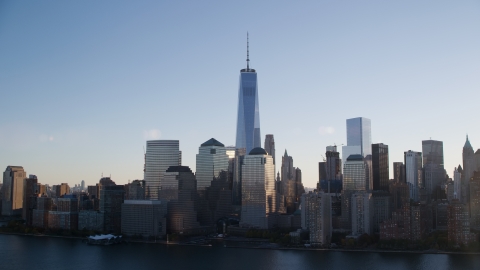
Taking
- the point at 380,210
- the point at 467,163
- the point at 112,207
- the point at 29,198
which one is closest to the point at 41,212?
the point at 29,198

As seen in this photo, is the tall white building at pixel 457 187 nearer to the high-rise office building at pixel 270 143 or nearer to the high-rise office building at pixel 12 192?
the high-rise office building at pixel 270 143

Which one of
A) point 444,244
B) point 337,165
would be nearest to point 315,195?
point 444,244

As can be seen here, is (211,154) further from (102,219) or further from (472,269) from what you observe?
(472,269)

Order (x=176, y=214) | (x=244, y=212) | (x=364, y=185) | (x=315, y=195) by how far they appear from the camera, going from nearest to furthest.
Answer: (x=315, y=195) < (x=176, y=214) < (x=244, y=212) < (x=364, y=185)

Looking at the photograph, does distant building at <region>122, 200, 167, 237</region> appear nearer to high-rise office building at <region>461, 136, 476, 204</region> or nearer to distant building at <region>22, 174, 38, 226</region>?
distant building at <region>22, 174, 38, 226</region>

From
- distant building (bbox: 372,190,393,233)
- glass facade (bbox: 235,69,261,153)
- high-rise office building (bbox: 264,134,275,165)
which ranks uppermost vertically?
glass facade (bbox: 235,69,261,153)

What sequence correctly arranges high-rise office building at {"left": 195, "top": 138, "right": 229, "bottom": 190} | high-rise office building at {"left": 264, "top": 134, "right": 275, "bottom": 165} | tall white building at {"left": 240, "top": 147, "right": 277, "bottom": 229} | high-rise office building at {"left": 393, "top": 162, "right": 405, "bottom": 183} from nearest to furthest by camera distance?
tall white building at {"left": 240, "top": 147, "right": 277, "bottom": 229} → high-rise office building at {"left": 195, "top": 138, "right": 229, "bottom": 190} → high-rise office building at {"left": 393, "top": 162, "right": 405, "bottom": 183} → high-rise office building at {"left": 264, "top": 134, "right": 275, "bottom": 165}

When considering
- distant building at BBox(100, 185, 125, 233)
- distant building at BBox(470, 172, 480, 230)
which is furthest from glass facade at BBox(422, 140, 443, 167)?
distant building at BBox(100, 185, 125, 233)

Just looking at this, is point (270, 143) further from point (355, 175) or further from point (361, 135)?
point (355, 175)
